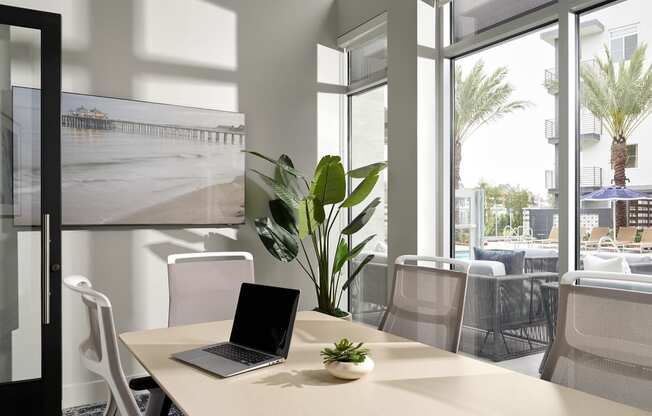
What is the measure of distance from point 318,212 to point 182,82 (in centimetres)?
140

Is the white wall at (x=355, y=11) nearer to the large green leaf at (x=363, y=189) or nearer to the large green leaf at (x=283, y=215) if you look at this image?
the large green leaf at (x=363, y=189)

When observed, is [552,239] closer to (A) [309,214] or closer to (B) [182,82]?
(A) [309,214]

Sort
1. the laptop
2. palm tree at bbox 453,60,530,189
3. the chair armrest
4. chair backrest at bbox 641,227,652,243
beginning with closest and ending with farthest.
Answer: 1. the laptop
2. the chair armrest
3. chair backrest at bbox 641,227,652,243
4. palm tree at bbox 453,60,530,189

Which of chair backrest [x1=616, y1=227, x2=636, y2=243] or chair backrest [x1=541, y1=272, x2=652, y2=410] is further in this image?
chair backrest [x1=616, y1=227, x2=636, y2=243]

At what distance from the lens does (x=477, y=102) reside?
3346 mm

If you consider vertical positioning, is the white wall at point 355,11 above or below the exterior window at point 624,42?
above

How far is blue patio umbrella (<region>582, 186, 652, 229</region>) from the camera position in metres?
2.45

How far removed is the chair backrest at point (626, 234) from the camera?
246 centimetres

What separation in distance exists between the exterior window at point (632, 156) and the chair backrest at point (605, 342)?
3.76 feet

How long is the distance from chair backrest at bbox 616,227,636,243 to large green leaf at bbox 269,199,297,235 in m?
2.17

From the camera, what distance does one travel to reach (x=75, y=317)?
10.7ft

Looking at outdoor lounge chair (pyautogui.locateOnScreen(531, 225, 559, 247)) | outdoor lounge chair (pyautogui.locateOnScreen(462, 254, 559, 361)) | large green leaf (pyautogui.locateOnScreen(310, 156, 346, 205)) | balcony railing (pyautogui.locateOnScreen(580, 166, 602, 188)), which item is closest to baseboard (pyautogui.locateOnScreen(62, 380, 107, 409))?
large green leaf (pyautogui.locateOnScreen(310, 156, 346, 205))

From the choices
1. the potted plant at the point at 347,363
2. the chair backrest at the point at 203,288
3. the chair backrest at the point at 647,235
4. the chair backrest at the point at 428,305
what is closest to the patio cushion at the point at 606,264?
the chair backrest at the point at 647,235

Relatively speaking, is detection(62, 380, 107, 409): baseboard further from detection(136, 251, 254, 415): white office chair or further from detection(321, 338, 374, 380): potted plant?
detection(321, 338, 374, 380): potted plant
